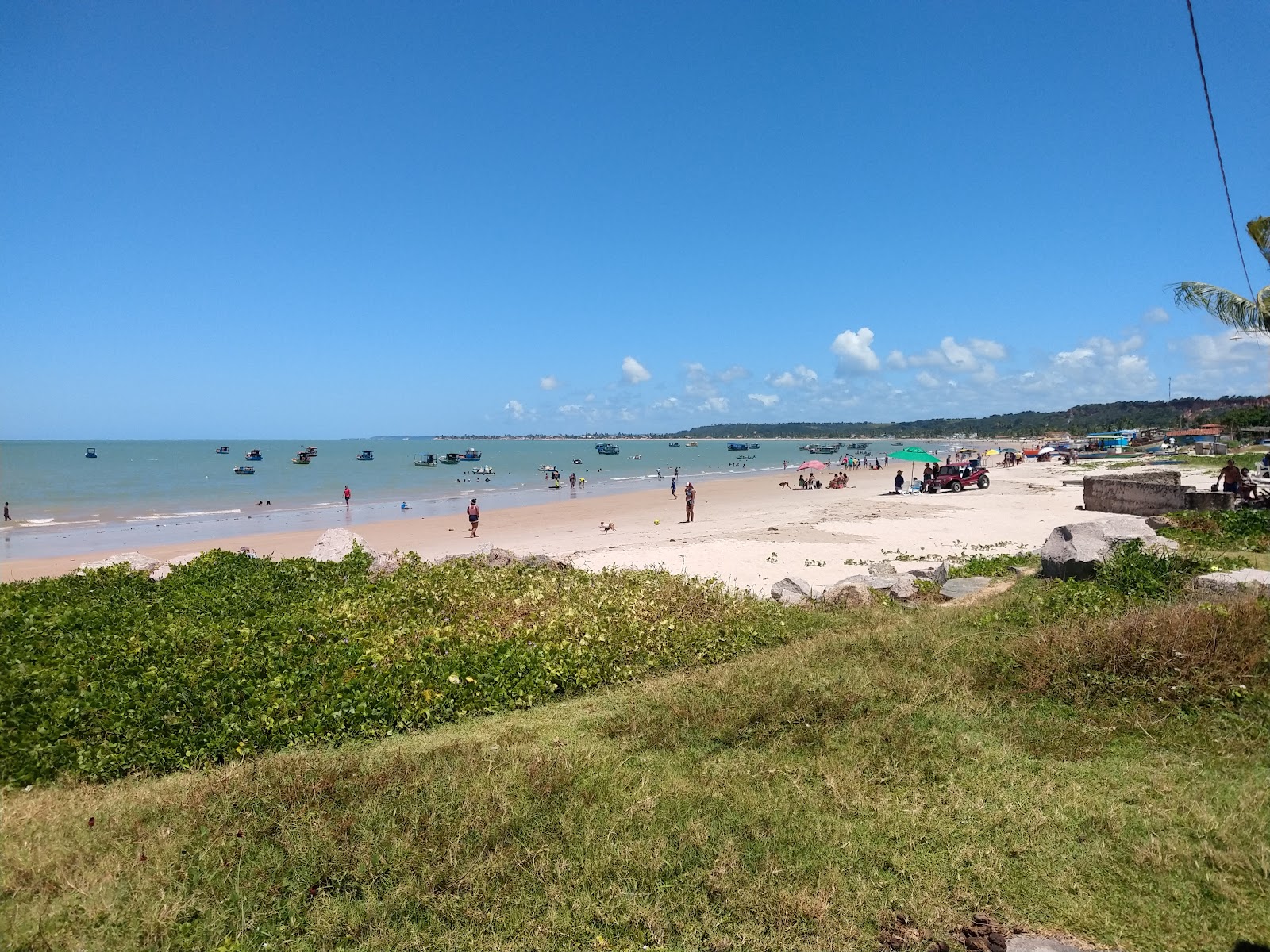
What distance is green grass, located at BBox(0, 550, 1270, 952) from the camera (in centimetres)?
376

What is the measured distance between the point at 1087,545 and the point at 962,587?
2.00 meters

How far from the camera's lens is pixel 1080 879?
13.1ft

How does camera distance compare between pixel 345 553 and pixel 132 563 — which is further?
pixel 345 553

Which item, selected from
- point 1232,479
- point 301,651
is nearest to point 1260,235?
point 1232,479

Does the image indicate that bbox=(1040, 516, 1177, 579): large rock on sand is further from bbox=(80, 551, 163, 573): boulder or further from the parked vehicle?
the parked vehicle

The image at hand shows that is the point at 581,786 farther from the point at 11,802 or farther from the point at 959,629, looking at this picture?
the point at 959,629

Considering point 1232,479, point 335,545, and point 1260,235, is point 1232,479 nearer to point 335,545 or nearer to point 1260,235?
point 1260,235

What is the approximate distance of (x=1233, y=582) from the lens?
8.27m

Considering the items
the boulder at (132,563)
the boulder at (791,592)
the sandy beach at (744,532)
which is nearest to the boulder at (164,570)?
the boulder at (132,563)

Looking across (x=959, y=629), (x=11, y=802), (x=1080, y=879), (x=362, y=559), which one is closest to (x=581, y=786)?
(x=1080, y=879)

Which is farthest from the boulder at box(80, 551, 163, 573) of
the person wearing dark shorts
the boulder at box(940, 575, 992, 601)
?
the person wearing dark shorts

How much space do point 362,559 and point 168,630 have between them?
4937 mm

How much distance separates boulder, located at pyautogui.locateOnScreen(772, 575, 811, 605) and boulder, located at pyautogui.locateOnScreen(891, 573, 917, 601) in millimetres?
1323

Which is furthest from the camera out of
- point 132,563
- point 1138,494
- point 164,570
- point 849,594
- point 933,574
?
point 1138,494
